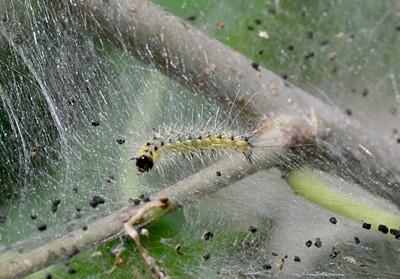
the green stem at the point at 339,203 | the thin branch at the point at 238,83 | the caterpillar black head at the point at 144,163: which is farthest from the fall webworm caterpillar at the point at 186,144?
the green stem at the point at 339,203

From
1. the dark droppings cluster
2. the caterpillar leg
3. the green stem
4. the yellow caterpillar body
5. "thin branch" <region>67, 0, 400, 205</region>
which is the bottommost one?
the dark droppings cluster

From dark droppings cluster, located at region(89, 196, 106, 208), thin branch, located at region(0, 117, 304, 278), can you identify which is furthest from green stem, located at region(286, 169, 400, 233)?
dark droppings cluster, located at region(89, 196, 106, 208)

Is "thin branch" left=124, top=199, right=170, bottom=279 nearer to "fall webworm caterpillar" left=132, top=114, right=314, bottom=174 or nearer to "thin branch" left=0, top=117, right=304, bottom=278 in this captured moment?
"thin branch" left=0, top=117, right=304, bottom=278

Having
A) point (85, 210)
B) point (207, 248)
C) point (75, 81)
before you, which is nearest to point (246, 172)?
point (207, 248)

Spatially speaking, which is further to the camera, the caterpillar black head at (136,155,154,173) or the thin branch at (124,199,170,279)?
the caterpillar black head at (136,155,154,173)

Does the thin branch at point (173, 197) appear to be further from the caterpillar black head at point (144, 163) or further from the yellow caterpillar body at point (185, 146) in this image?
the caterpillar black head at point (144, 163)

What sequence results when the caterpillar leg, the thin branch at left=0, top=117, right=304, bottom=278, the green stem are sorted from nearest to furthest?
the thin branch at left=0, top=117, right=304, bottom=278, the green stem, the caterpillar leg

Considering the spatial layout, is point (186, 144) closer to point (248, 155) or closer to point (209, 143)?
point (209, 143)

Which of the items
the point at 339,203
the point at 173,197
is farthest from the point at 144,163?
the point at 339,203

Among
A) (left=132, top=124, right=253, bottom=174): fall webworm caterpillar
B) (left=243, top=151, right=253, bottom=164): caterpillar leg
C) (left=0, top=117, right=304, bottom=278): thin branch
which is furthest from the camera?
(left=132, top=124, right=253, bottom=174): fall webworm caterpillar
